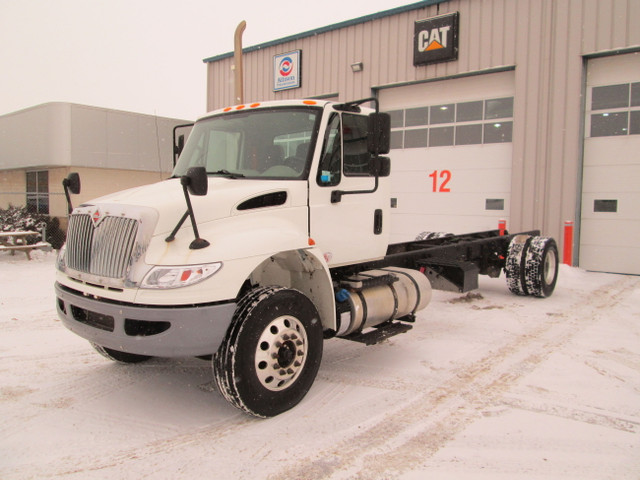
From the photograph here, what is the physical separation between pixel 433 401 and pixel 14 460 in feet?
10.1

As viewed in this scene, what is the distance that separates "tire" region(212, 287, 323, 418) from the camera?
3.61m

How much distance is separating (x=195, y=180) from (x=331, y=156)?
1593 mm

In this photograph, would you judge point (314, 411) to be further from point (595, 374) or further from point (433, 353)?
point (595, 374)

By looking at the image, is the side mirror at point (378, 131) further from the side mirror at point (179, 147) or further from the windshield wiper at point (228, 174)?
the side mirror at point (179, 147)

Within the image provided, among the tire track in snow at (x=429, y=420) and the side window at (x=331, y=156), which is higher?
the side window at (x=331, y=156)

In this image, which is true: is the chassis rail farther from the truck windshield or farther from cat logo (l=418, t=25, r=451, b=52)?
cat logo (l=418, t=25, r=451, b=52)

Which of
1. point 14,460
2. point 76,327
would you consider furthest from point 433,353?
point 14,460

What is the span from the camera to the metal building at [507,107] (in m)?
11.6

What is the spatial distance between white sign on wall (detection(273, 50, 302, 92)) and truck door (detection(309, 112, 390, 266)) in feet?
42.0

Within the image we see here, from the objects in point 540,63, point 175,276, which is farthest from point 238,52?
point 175,276

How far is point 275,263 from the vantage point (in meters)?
4.65

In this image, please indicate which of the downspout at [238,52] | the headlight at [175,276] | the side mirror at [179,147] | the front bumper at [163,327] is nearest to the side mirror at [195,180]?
the headlight at [175,276]

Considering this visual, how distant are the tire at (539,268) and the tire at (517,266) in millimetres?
50

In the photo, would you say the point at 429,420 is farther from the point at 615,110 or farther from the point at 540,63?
the point at 540,63
